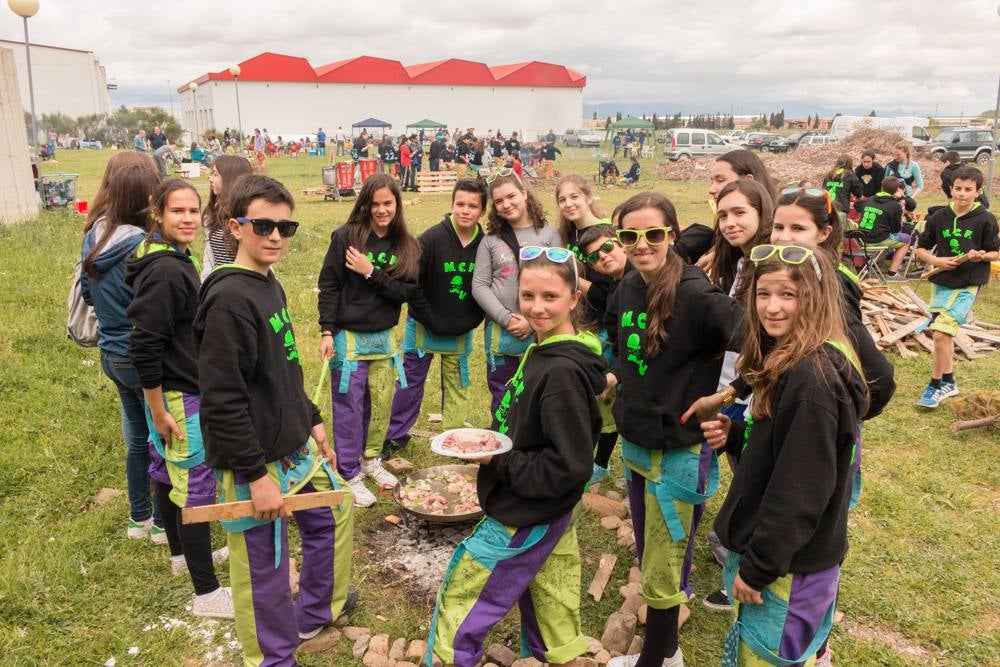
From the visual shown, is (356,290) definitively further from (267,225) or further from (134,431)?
(267,225)

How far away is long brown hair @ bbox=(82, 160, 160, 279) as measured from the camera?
13.0 feet

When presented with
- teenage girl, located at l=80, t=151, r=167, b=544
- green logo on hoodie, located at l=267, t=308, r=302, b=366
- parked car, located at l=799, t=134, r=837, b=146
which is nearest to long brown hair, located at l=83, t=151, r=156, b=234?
teenage girl, located at l=80, t=151, r=167, b=544

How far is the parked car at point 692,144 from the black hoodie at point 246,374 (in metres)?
37.0

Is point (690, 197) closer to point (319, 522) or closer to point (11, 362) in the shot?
point (11, 362)

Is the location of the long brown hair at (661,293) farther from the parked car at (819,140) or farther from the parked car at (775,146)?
the parked car at (775,146)

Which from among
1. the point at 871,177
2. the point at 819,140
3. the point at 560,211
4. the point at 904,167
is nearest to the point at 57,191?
the point at 560,211

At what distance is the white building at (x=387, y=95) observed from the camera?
68938mm

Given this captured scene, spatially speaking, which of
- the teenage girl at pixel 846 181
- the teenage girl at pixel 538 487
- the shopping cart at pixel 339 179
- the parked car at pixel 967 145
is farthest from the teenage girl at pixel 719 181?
the parked car at pixel 967 145

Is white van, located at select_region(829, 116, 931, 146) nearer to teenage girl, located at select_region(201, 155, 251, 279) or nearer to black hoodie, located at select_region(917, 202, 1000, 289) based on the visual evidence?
black hoodie, located at select_region(917, 202, 1000, 289)

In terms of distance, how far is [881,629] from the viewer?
3.87 meters

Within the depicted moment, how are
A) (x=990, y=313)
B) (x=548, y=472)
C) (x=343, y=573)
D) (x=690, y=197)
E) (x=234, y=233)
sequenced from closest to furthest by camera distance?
(x=548, y=472) → (x=234, y=233) → (x=343, y=573) → (x=990, y=313) → (x=690, y=197)

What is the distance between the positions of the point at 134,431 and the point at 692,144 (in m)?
37.6

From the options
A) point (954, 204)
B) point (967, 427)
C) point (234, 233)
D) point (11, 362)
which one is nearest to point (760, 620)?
point (234, 233)

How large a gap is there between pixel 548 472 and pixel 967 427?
554 cm
